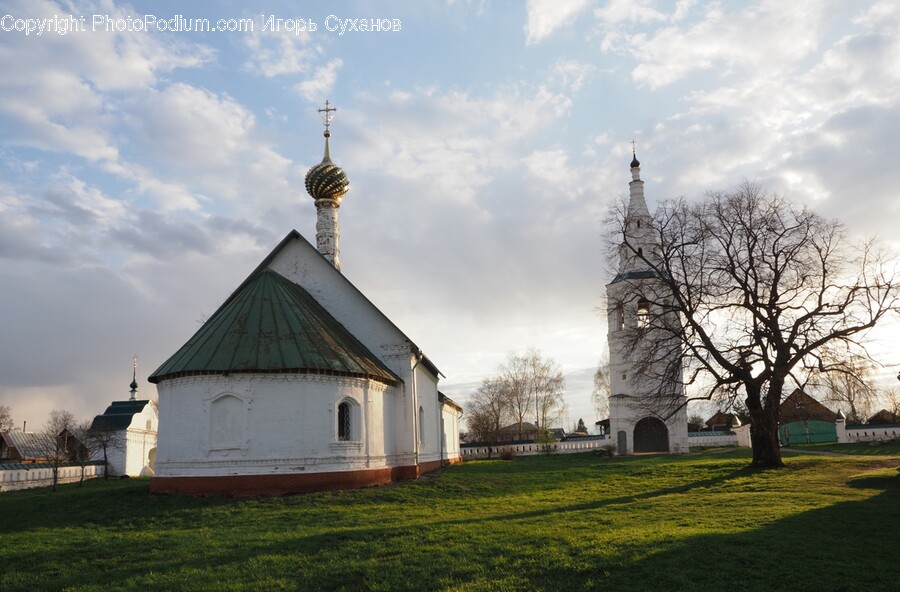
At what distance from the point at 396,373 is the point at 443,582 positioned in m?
15.2

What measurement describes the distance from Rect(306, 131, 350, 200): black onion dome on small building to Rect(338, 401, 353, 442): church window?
13.8 metres

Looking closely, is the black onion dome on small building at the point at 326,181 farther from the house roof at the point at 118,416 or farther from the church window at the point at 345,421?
the house roof at the point at 118,416

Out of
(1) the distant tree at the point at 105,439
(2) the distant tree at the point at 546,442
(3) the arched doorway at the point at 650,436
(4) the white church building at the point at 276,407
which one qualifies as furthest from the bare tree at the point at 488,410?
(4) the white church building at the point at 276,407

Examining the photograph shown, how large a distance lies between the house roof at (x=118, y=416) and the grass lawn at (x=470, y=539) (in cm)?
2191

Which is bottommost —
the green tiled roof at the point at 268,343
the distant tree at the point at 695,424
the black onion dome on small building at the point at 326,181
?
the distant tree at the point at 695,424

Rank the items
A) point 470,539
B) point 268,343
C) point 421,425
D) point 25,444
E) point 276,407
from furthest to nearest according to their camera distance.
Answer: point 25,444, point 421,425, point 268,343, point 276,407, point 470,539

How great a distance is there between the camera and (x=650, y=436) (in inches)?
1549

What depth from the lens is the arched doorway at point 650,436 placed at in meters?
39.0

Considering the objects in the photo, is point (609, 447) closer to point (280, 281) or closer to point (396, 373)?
point (396, 373)

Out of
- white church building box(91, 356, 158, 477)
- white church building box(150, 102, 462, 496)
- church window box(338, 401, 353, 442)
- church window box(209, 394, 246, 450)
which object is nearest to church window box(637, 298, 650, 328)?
white church building box(150, 102, 462, 496)

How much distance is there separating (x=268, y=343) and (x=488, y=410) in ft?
169

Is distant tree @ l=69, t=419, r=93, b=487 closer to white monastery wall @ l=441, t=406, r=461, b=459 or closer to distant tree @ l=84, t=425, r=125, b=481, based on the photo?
distant tree @ l=84, t=425, r=125, b=481

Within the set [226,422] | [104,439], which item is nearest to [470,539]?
[226,422]

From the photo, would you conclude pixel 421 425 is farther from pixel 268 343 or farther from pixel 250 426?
pixel 250 426
